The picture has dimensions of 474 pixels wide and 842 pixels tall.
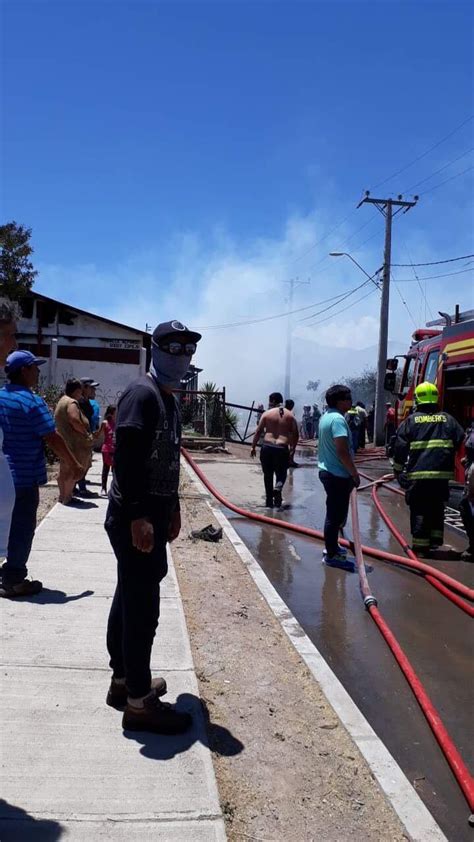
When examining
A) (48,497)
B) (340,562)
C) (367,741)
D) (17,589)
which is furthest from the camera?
(48,497)

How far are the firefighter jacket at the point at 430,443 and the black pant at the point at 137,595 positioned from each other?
14.9ft

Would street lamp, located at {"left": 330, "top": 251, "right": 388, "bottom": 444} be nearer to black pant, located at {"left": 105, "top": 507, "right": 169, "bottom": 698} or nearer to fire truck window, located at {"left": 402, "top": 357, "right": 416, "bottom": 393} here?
fire truck window, located at {"left": 402, "top": 357, "right": 416, "bottom": 393}

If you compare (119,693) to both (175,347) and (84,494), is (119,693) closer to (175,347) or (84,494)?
(175,347)

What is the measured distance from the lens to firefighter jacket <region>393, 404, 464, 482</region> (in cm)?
705

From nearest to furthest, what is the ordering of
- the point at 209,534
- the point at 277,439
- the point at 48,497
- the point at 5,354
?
the point at 5,354, the point at 209,534, the point at 48,497, the point at 277,439

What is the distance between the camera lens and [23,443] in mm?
4707

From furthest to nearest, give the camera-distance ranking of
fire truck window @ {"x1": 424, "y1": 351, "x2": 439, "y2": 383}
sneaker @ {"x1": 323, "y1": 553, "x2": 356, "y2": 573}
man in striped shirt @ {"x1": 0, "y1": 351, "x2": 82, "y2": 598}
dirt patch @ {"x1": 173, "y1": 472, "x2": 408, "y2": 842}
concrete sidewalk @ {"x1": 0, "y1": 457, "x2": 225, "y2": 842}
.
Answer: fire truck window @ {"x1": 424, "y1": 351, "x2": 439, "y2": 383} → sneaker @ {"x1": 323, "y1": 553, "x2": 356, "y2": 573} → man in striped shirt @ {"x1": 0, "y1": 351, "x2": 82, "y2": 598} → dirt patch @ {"x1": 173, "y1": 472, "x2": 408, "y2": 842} → concrete sidewalk @ {"x1": 0, "y1": 457, "x2": 225, "y2": 842}

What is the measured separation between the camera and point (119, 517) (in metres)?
3.09

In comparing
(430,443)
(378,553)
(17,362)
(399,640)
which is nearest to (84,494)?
(378,553)

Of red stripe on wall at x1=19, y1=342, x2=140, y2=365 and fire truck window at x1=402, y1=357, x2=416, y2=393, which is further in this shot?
red stripe on wall at x1=19, y1=342, x2=140, y2=365

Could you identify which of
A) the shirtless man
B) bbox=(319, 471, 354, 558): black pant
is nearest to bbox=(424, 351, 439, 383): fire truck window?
the shirtless man

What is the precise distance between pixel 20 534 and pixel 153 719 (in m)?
2.03

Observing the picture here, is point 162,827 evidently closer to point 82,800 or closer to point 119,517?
point 82,800

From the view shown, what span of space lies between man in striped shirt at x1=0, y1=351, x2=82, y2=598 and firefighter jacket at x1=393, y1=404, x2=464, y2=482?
153 inches
